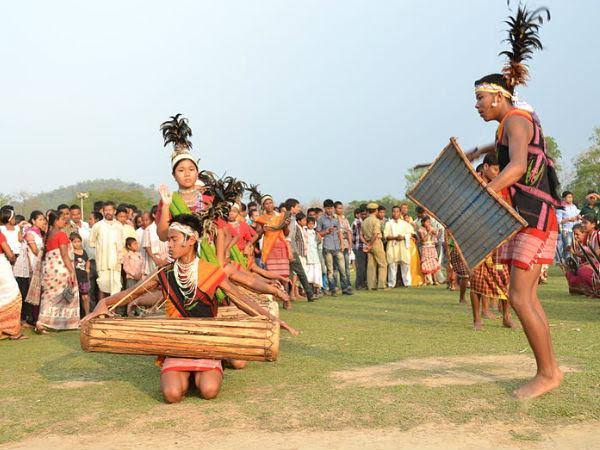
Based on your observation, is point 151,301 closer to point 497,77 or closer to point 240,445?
point 240,445

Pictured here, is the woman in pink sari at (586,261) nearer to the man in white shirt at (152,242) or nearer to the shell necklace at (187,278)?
the man in white shirt at (152,242)

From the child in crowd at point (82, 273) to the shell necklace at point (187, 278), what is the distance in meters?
6.31

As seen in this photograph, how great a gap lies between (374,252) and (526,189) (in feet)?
40.3

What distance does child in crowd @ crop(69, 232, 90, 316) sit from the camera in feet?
37.7

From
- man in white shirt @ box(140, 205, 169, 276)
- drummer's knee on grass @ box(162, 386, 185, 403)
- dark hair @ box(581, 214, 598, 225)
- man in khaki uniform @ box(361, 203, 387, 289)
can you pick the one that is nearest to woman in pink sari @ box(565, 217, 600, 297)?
dark hair @ box(581, 214, 598, 225)

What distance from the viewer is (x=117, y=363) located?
272 inches

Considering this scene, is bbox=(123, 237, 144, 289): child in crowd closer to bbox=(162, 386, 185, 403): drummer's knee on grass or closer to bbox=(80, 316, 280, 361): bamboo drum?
bbox=(80, 316, 280, 361): bamboo drum

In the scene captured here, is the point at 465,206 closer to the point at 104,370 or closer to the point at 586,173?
the point at 104,370

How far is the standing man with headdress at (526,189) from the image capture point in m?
4.91

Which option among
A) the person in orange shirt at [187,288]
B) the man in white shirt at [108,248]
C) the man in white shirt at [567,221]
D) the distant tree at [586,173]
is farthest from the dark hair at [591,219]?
the distant tree at [586,173]

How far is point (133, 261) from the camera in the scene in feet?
39.8

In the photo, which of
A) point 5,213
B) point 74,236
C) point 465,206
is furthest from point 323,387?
point 74,236

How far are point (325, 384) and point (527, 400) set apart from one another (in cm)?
155

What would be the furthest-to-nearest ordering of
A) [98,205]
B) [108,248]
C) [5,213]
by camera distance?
[98,205] < [108,248] < [5,213]
